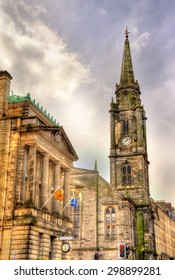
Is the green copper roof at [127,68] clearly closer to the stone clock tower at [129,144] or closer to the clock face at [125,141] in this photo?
the stone clock tower at [129,144]

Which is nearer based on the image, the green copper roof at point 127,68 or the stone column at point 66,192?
the stone column at point 66,192

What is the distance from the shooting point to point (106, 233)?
175ft

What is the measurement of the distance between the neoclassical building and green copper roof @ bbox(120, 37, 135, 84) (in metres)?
13.2

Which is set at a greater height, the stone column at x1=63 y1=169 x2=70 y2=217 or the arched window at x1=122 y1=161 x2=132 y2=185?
the arched window at x1=122 y1=161 x2=132 y2=185

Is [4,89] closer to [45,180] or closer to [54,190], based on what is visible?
[45,180]

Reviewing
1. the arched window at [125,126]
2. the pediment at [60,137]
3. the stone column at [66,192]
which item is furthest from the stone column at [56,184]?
the arched window at [125,126]

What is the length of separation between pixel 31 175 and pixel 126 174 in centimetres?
3691

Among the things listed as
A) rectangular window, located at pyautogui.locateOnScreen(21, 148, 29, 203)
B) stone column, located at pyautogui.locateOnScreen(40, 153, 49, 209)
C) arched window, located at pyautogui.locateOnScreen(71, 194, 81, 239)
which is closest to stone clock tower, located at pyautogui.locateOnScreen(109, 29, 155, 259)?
arched window, located at pyautogui.locateOnScreen(71, 194, 81, 239)

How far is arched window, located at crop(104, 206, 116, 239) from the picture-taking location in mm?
53159

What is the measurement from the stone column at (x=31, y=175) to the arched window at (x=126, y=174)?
3614 cm

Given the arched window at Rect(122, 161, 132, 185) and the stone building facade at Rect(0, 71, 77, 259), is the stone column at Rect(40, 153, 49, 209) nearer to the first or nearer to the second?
the stone building facade at Rect(0, 71, 77, 259)

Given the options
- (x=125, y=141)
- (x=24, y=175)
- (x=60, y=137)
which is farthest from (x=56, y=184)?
(x=125, y=141)

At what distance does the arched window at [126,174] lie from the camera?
68188 millimetres

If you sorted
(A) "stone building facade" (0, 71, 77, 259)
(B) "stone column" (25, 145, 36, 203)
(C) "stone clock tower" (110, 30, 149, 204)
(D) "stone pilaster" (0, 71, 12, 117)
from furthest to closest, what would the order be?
(C) "stone clock tower" (110, 30, 149, 204)
(D) "stone pilaster" (0, 71, 12, 117)
(B) "stone column" (25, 145, 36, 203)
(A) "stone building facade" (0, 71, 77, 259)
